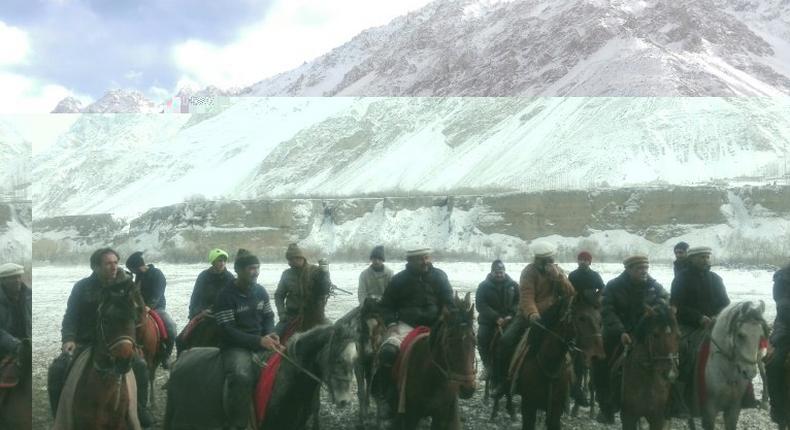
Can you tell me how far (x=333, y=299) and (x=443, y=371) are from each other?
35.4ft

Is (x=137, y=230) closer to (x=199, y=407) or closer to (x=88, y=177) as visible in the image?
(x=88, y=177)

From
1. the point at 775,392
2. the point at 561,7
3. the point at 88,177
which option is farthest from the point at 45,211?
the point at 561,7

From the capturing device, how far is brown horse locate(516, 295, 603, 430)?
5.72 meters

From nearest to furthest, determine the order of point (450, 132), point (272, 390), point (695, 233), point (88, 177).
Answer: point (272, 390) < point (88, 177) < point (695, 233) < point (450, 132)

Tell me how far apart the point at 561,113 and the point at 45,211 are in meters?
16.7

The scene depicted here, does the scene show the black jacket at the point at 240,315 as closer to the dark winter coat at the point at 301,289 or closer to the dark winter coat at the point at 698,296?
the dark winter coat at the point at 301,289

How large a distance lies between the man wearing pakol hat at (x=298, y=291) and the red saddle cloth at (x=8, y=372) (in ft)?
8.00

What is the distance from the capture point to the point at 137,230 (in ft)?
55.4

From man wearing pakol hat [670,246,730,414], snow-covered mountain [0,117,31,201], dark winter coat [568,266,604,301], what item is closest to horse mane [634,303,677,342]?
man wearing pakol hat [670,246,730,414]

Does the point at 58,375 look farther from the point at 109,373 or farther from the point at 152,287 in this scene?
the point at 152,287

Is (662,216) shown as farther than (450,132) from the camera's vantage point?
No

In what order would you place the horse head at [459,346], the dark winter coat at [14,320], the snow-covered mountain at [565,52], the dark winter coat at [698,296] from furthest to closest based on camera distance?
the snow-covered mountain at [565,52], the dark winter coat at [698,296], the dark winter coat at [14,320], the horse head at [459,346]

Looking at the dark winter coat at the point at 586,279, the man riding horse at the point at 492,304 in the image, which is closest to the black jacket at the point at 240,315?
the man riding horse at the point at 492,304

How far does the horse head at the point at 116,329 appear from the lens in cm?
456
